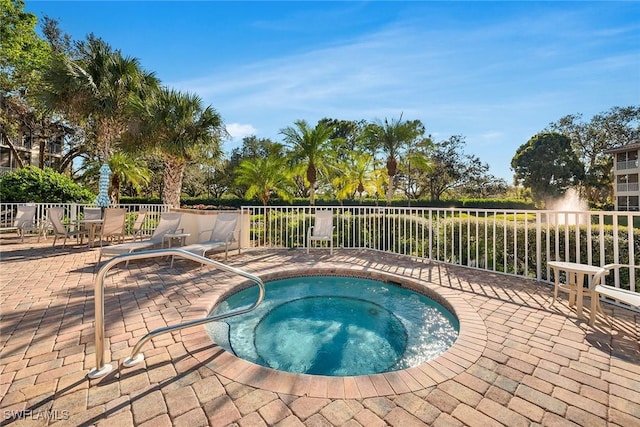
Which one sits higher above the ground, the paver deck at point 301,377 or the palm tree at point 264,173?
the palm tree at point 264,173

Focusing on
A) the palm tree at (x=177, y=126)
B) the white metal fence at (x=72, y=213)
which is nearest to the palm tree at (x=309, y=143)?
the palm tree at (x=177, y=126)

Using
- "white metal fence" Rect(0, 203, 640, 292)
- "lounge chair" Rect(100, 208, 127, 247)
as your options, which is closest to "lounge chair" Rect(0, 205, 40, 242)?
"lounge chair" Rect(100, 208, 127, 247)

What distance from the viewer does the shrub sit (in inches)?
419

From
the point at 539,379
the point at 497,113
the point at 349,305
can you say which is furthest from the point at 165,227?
the point at 497,113

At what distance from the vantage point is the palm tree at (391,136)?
15.3 m

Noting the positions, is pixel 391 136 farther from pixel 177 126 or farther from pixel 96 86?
pixel 96 86

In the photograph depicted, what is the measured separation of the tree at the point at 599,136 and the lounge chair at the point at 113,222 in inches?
1524

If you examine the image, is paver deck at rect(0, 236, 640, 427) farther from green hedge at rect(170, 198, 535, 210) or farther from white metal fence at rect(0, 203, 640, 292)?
green hedge at rect(170, 198, 535, 210)

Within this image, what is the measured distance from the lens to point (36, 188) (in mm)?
10945

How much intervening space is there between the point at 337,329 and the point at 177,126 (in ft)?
31.1

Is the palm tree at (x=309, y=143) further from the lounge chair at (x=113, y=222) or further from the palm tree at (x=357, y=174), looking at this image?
the lounge chair at (x=113, y=222)

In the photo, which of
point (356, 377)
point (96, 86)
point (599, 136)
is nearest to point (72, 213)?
point (96, 86)

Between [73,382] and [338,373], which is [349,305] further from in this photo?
[73,382]

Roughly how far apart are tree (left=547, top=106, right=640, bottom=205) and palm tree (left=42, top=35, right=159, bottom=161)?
38744 millimetres
